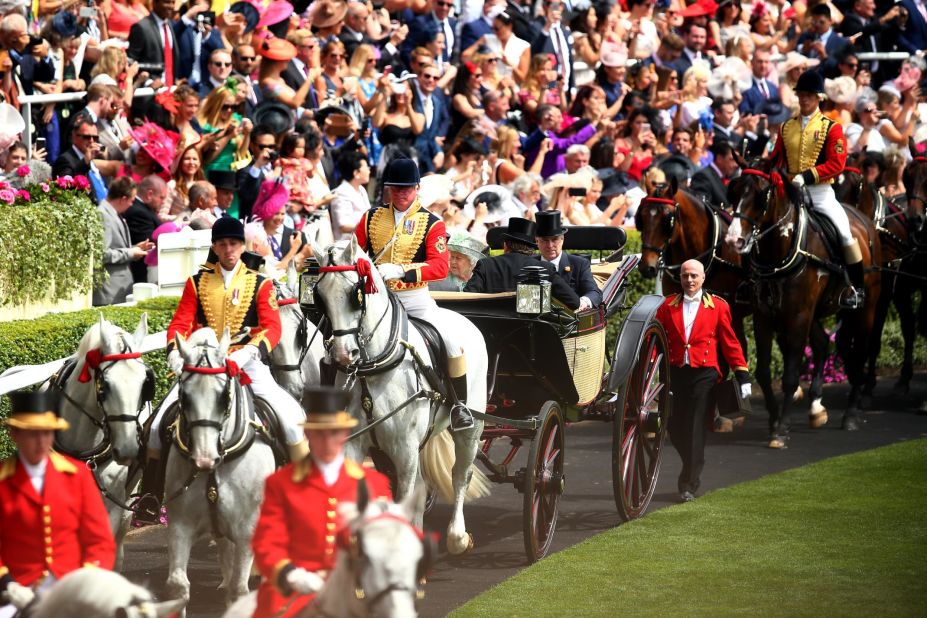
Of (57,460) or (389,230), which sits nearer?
(57,460)

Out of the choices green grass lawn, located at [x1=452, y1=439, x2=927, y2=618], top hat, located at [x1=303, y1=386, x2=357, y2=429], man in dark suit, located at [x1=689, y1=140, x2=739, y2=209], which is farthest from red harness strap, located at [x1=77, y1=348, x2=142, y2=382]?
man in dark suit, located at [x1=689, y1=140, x2=739, y2=209]

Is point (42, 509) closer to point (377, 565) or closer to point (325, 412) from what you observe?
point (325, 412)

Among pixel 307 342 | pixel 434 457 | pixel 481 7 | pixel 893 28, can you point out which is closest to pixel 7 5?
pixel 307 342

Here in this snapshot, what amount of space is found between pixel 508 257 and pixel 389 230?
1513 millimetres

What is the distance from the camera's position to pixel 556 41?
2184 cm

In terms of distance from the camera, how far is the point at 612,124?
20.2 metres

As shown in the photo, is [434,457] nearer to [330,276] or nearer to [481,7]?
[330,276]

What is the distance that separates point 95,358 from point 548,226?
4608 mm

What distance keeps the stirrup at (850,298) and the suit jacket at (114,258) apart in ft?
22.8

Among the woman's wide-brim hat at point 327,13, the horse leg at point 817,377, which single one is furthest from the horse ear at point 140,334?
the woman's wide-brim hat at point 327,13

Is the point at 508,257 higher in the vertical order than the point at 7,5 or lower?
lower

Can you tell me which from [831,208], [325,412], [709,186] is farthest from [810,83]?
[325,412]

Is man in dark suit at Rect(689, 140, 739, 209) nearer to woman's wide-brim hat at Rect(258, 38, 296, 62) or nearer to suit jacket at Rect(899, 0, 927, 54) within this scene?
woman's wide-brim hat at Rect(258, 38, 296, 62)

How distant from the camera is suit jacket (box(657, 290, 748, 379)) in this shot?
1255 cm
